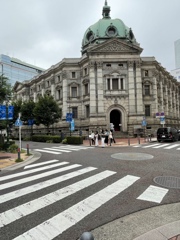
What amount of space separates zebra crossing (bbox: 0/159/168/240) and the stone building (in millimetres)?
24190

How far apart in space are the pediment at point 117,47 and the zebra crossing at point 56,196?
97.0 ft

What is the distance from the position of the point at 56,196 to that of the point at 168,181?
405cm

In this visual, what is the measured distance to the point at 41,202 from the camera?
4.45 metres

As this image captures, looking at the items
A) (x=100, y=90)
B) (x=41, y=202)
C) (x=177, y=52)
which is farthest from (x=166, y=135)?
(x=177, y=52)

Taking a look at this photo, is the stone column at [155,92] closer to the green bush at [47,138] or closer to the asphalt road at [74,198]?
the green bush at [47,138]

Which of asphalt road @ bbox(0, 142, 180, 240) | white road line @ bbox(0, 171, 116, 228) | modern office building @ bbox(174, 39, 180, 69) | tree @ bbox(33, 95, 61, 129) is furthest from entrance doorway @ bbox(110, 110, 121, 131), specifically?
modern office building @ bbox(174, 39, 180, 69)

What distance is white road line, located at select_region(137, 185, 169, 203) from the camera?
4520 mm

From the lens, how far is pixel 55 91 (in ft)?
131

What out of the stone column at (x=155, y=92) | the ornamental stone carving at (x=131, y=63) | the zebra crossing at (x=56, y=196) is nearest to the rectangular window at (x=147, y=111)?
the stone column at (x=155, y=92)

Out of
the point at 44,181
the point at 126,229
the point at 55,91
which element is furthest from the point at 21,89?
the point at 126,229

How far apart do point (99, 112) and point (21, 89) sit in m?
35.8

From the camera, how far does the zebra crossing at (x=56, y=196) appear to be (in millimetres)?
3359

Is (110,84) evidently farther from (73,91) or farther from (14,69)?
(14,69)

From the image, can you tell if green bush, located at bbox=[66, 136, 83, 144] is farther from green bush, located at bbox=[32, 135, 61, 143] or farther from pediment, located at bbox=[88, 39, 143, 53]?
pediment, located at bbox=[88, 39, 143, 53]
